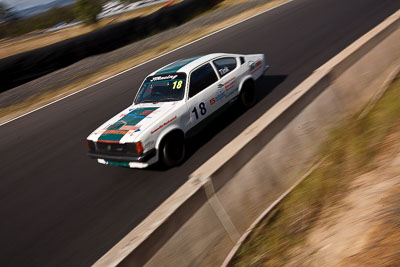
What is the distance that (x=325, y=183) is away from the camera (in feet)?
15.6

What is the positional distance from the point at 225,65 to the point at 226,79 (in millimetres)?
351

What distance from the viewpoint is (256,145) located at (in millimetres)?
4457

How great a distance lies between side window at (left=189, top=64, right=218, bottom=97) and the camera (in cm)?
639

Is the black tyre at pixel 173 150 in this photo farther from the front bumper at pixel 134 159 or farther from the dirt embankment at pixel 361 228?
the dirt embankment at pixel 361 228

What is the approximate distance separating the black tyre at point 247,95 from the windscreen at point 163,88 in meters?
1.50

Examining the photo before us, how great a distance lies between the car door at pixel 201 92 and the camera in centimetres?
624

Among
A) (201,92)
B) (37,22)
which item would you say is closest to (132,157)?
(201,92)

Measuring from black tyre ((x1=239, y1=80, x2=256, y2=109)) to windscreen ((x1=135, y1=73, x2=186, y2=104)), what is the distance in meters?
1.50

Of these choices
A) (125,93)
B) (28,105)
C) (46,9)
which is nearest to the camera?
(125,93)

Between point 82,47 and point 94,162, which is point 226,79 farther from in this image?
point 82,47

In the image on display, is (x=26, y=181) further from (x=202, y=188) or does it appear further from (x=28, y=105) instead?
(x=28, y=105)

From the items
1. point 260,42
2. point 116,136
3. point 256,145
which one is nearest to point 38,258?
point 116,136

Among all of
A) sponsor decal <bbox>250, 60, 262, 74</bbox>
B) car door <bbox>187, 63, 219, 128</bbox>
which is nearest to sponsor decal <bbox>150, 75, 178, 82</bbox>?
car door <bbox>187, 63, 219, 128</bbox>

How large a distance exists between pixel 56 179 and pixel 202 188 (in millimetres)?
3782
